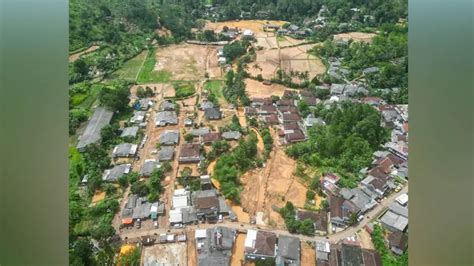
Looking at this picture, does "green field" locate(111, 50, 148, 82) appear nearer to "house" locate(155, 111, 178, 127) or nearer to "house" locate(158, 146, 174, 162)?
"house" locate(155, 111, 178, 127)

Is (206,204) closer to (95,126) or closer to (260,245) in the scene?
(260,245)

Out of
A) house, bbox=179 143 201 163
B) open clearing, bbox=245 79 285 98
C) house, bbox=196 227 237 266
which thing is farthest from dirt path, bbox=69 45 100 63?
house, bbox=196 227 237 266

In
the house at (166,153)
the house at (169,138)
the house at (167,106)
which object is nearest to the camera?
the house at (166,153)

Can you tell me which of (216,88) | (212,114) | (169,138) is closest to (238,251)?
(169,138)

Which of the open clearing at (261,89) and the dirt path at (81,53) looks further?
the open clearing at (261,89)

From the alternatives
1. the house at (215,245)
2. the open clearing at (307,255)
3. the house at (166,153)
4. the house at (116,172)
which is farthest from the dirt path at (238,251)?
the house at (116,172)

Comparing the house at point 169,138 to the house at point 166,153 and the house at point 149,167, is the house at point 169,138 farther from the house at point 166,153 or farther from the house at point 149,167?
the house at point 149,167
